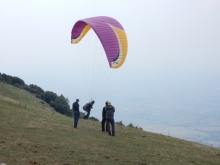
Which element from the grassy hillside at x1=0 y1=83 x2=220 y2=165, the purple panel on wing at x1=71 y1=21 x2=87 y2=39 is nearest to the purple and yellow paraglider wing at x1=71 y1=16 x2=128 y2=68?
the purple panel on wing at x1=71 y1=21 x2=87 y2=39

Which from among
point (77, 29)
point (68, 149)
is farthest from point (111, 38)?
point (68, 149)

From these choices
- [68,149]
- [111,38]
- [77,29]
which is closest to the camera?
[68,149]

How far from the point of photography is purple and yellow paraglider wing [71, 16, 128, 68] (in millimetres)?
19094

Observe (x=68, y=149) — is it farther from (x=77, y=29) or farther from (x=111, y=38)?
(x=77, y=29)

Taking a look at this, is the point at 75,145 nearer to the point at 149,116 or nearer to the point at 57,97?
the point at 57,97

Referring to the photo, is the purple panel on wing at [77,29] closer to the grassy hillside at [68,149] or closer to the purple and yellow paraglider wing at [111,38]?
the purple and yellow paraglider wing at [111,38]

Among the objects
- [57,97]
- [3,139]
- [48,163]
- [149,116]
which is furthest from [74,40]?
[149,116]

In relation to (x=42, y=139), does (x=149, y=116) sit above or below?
above

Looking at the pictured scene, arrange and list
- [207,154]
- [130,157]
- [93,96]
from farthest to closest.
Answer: [93,96] < [207,154] < [130,157]

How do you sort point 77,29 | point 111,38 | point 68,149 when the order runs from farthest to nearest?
point 77,29, point 111,38, point 68,149

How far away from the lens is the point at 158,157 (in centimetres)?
1502

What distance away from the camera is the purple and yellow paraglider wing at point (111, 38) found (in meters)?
19.1

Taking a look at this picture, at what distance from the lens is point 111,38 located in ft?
63.3

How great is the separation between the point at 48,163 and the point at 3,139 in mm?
3770
